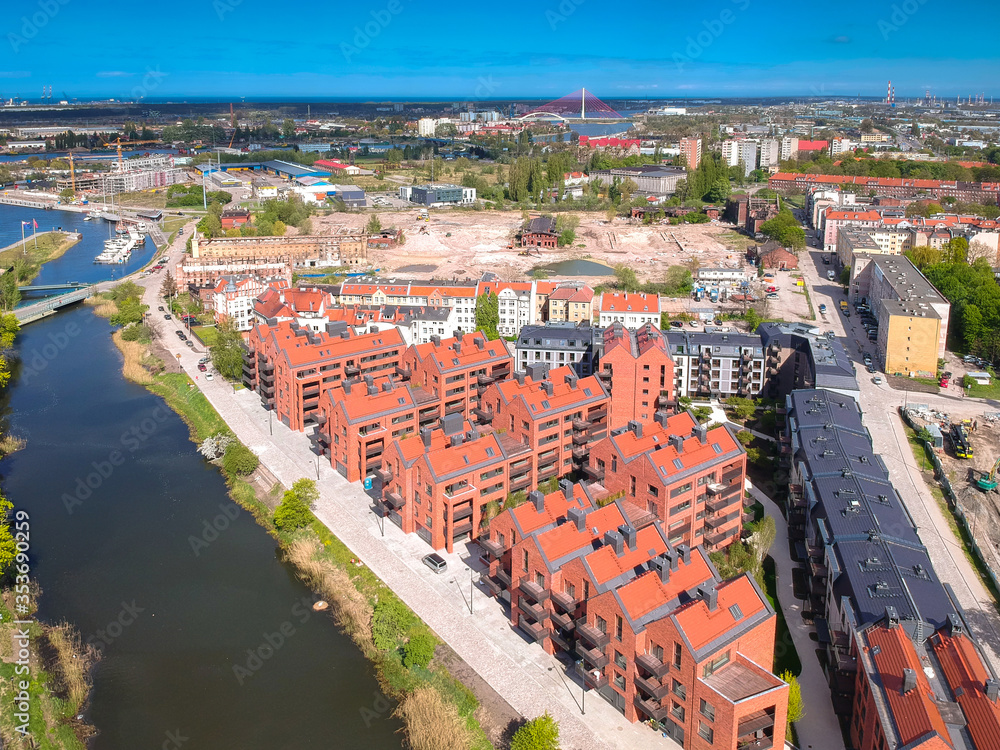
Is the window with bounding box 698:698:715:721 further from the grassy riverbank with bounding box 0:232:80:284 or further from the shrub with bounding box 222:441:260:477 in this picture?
the grassy riverbank with bounding box 0:232:80:284

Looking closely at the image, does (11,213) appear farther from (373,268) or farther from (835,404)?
(835,404)

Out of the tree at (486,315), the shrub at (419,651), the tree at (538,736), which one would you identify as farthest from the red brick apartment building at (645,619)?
the tree at (486,315)

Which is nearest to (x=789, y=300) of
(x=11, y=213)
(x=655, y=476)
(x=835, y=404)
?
(x=835, y=404)

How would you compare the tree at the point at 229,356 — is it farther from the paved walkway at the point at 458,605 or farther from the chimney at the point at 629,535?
the chimney at the point at 629,535

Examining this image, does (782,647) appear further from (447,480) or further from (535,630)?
(447,480)

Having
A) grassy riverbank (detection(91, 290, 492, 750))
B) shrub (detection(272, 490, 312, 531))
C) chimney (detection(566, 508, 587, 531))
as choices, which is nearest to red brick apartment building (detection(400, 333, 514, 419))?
shrub (detection(272, 490, 312, 531))
